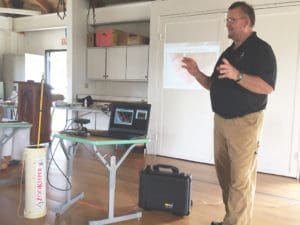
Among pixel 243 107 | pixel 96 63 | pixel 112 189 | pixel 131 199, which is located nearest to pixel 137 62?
pixel 96 63

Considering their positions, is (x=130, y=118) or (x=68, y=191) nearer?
(x=130, y=118)

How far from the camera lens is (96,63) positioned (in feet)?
19.9

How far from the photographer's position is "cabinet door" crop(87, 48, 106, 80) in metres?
5.96

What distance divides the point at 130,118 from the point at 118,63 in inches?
131

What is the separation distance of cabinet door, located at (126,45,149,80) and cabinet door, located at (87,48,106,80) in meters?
0.59

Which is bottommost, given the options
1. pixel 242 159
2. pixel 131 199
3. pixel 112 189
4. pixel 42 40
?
pixel 131 199

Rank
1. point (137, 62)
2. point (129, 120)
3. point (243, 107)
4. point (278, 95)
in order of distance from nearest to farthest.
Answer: point (243, 107)
point (129, 120)
point (278, 95)
point (137, 62)

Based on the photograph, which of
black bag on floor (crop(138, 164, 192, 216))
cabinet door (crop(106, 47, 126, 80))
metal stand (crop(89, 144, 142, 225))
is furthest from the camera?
cabinet door (crop(106, 47, 126, 80))

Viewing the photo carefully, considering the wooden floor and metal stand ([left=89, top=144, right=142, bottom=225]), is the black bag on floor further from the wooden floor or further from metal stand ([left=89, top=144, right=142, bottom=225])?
metal stand ([left=89, top=144, right=142, bottom=225])

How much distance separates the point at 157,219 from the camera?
2.65m

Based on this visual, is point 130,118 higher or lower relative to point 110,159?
higher

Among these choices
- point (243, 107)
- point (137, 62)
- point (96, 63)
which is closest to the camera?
point (243, 107)

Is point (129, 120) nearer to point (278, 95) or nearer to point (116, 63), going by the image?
point (278, 95)

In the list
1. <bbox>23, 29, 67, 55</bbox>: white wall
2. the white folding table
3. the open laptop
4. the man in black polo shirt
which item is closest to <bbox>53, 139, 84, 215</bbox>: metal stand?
the white folding table
